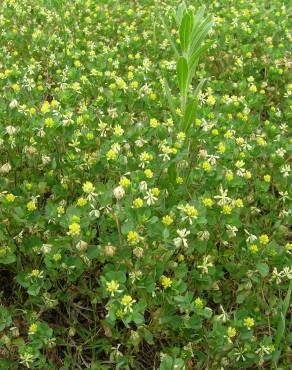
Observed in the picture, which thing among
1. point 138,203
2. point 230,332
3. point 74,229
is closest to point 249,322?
point 230,332

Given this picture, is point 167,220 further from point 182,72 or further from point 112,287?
point 182,72

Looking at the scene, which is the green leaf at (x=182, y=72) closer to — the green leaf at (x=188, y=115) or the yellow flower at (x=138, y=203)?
the green leaf at (x=188, y=115)

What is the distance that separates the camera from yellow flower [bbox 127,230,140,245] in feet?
7.66

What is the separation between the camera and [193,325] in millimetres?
2449

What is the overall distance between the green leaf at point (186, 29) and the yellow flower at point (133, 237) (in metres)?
1.43

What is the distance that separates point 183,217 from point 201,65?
2337mm

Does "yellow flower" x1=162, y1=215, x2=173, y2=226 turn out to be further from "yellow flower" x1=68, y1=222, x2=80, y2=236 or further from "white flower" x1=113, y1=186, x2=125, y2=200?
A: "yellow flower" x1=68, y1=222, x2=80, y2=236

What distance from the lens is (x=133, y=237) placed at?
2334 mm

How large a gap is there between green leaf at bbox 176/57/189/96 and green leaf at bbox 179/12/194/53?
0.21m

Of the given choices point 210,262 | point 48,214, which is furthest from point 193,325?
point 48,214

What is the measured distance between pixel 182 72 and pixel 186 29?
0.27 m

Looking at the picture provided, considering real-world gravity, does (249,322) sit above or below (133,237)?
below

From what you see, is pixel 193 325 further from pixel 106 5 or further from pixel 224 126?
pixel 106 5

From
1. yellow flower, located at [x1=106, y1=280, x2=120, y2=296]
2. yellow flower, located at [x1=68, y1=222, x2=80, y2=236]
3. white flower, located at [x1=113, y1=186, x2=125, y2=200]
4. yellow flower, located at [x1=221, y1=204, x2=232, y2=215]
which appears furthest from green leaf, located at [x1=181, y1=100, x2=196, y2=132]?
yellow flower, located at [x1=106, y1=280, x2=120, y2=296]
